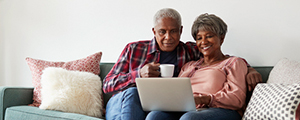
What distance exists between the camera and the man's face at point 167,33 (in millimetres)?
2021

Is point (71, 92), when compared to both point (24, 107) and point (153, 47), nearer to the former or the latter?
point (24, 107)

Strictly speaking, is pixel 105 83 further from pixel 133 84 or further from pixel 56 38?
pixel 56 38

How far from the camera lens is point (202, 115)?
145cm

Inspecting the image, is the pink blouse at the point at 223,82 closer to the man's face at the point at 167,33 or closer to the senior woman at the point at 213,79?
the senior woman at the point at 213,79

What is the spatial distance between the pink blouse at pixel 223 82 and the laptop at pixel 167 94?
0.22 metres

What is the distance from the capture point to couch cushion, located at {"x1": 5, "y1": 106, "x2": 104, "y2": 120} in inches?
77.7

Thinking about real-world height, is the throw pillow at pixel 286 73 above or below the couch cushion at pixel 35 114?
above

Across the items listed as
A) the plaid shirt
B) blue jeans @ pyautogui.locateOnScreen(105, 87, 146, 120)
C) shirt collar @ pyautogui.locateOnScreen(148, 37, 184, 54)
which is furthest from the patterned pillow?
shirt collar @ pyautogui.locateOnScreen(148, 37, 184, 54)

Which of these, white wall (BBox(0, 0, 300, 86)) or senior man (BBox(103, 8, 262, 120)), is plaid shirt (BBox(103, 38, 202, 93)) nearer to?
senior man (BBox(103, 8, 262, 120))

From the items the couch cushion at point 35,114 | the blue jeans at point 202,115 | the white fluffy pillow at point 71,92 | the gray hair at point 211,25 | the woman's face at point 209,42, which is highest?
the gray hair at point 211,25

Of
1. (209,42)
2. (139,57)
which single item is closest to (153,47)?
(139,57)

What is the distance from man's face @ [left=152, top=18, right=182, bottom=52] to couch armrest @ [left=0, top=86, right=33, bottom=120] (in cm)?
117

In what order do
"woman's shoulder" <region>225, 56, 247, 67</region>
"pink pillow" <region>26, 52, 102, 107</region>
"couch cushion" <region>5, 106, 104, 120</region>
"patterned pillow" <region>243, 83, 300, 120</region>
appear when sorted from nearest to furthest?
1. "patterned pillow" <region>243, 83, 300, 120</region>
2. "woman's shoulder" <region>225, 56, 247, 67</region>
3. "couch cushion" <region>5, 106, 104, 120</region>
4. "pink pillow" <region>26, 52, 102, 107</region>

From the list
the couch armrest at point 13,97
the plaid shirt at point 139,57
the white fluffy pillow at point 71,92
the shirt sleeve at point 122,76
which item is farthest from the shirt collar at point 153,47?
the couch armrest at point 13,97
